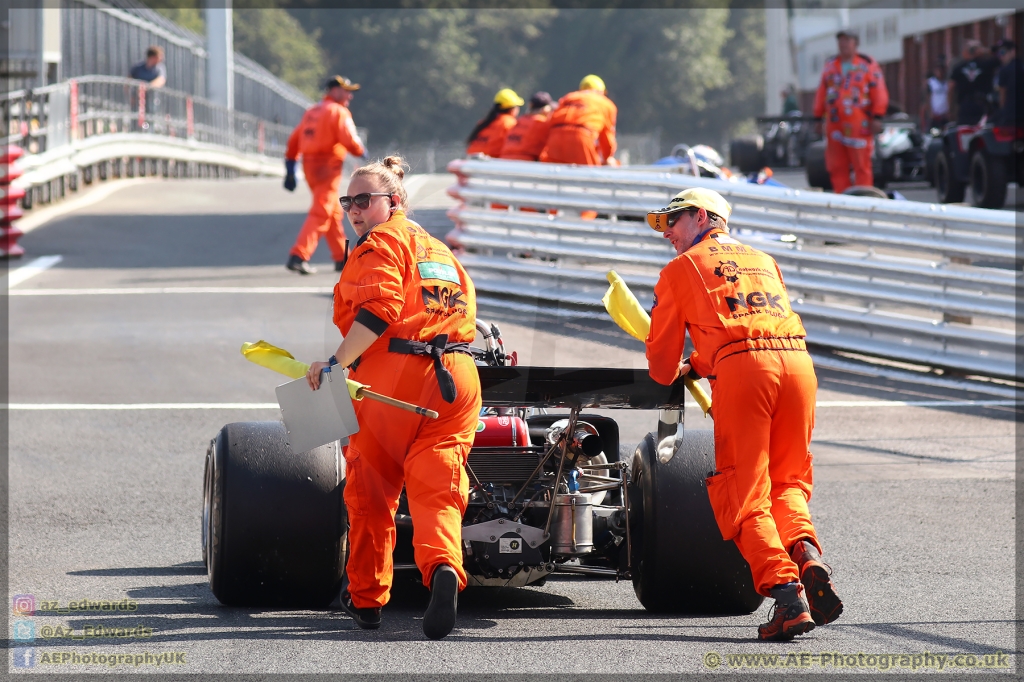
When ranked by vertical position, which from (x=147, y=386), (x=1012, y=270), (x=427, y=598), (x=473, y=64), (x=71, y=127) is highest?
(x=473, y=64)

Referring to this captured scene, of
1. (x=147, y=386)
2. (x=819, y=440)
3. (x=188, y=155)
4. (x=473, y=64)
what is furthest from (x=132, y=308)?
(x=473, y=64)

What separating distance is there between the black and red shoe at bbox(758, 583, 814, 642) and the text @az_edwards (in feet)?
0.29

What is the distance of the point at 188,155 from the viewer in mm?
29609

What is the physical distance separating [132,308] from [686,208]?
8820 millimetres

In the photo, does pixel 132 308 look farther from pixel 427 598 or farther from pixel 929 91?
pixel 929 91

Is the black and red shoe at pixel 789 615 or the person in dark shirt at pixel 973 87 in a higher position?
the person in dark shirt at pixel 973 87

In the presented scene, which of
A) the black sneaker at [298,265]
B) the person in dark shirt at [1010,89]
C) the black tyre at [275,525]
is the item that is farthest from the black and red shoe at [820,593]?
the person in dark shirt at [1010,89]

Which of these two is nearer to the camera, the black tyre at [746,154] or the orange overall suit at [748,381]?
the orange overall suit at [748,381]

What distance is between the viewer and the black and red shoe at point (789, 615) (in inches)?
191

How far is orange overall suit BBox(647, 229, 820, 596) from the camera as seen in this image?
16.6 feet

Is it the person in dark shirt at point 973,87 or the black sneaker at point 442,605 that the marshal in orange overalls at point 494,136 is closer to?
the person in dark shirt at point 973,87

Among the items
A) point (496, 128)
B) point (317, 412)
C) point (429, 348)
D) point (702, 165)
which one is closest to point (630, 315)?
point (429, 348)

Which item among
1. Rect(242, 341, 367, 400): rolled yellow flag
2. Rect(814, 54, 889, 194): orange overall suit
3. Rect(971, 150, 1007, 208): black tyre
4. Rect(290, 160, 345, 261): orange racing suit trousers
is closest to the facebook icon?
Rect(242, 341, 367, 400): rolled yellow flag

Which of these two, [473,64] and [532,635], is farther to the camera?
[473,64]
